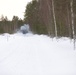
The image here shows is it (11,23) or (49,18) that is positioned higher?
(49,18)

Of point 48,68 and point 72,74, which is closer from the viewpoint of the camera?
point 72,74

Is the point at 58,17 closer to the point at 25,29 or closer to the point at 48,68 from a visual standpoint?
the point at 48,68

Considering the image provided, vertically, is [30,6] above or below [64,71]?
above

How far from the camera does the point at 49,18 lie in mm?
42438

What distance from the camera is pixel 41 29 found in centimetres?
5622

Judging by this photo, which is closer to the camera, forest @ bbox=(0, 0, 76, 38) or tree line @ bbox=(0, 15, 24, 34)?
forest @ bbox=(0, 0, 76, 38)

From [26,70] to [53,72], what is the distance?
0.91 meters

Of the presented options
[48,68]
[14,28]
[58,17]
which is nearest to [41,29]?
[58,17]

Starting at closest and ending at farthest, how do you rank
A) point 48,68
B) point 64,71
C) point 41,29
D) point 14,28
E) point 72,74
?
point 72,74 < point 64,71 < point 48,68 < point 41,29 < point 14,28

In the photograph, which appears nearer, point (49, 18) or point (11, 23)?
point (49, 18)

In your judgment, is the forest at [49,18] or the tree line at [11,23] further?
the tree line at [11,23]

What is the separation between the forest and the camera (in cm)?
2912

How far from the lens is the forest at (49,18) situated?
2912 cm

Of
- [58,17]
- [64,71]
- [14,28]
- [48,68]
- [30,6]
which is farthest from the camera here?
[14,28]
